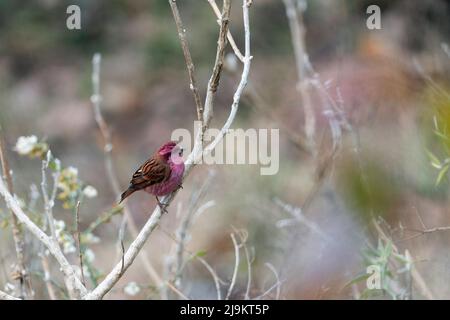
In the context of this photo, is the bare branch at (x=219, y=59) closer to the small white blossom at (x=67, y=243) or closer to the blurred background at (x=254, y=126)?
the blurred background at (x=254, y=126)

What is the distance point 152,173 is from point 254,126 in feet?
10.1

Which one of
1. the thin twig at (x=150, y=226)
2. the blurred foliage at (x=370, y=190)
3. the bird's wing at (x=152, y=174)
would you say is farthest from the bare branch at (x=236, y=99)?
the blurred foliage at (x=370, y=190)

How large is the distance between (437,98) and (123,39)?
13.7ft

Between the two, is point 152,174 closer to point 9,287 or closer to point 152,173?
point 152,173

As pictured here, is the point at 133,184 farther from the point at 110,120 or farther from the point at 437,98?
the point at 110,120

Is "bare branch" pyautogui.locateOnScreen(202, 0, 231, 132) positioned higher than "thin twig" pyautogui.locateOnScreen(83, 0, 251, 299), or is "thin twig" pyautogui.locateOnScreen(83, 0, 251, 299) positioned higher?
"bare branch" pyautogui.locateOnScreen(202, 0, 231, 132)

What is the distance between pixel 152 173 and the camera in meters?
1.73

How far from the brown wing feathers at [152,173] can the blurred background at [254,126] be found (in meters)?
0.42

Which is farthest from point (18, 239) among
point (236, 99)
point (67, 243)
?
point (236, 99)

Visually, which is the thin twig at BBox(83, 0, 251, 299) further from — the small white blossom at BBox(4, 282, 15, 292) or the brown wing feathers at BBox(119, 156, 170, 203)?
the small white blossom at BBox(4, 282, 15, 292)

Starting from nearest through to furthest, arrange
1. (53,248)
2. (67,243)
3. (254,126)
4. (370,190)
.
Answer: (53,248)
(370,190)
(67,243)
(254,126)

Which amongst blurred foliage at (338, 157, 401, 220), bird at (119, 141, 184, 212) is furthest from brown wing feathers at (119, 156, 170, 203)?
blurred foliage at (338, 157, 401, 220)

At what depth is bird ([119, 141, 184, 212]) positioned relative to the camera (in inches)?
64.4

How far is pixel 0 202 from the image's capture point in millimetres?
3578
